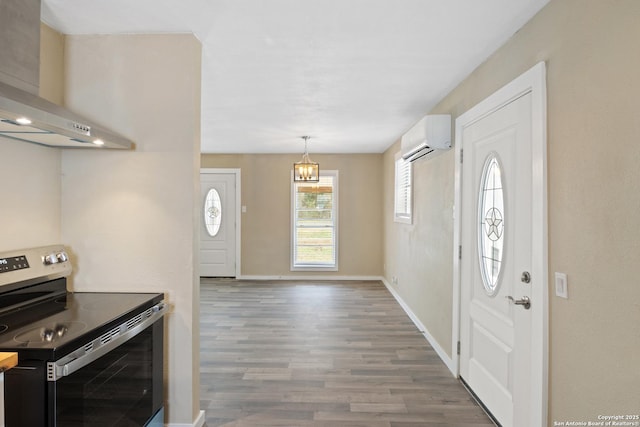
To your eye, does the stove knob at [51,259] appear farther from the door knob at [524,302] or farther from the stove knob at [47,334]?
the door knob at [524,302]

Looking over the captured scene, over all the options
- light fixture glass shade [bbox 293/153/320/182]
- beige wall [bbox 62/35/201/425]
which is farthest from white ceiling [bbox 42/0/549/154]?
light fixture glass shade [bbox 293/153/320/182]

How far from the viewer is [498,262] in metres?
2.27

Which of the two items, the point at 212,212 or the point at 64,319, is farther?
the point at 212,212

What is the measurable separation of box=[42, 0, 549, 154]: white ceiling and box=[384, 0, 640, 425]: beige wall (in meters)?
0.41

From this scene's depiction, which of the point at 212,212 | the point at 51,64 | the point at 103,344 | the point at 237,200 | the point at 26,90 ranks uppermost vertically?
the point at 51,64

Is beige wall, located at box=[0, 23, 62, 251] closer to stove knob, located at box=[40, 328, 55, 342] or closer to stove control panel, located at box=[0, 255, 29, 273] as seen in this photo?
stove control panel, located at box=[0, 255, 29, 273]

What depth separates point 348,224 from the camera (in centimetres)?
686

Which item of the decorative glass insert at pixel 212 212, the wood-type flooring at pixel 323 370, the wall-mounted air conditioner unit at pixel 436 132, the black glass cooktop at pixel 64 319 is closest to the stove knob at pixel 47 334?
the black glass cooktop at pixel 64 319

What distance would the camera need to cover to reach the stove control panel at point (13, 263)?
5.32ft

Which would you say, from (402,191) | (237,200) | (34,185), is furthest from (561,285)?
(237,200)

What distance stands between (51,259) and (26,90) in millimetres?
869

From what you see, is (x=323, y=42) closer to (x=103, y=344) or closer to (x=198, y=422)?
(x=103, y=344)

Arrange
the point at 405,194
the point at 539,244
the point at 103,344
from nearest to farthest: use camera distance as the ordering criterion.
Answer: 1. the point at 103,344
2. the point at 539,244
3. the point at 405,194

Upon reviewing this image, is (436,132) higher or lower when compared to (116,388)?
higher
